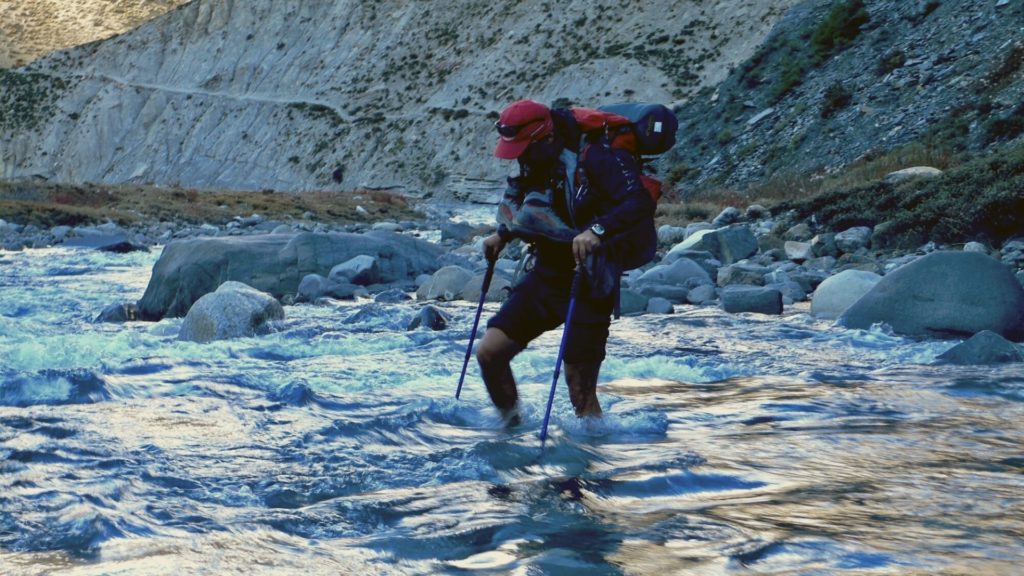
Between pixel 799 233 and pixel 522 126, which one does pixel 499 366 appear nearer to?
pixel 522 126

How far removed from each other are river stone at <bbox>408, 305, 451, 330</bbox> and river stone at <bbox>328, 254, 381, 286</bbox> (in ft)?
12.1

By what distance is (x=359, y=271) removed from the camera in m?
14.3

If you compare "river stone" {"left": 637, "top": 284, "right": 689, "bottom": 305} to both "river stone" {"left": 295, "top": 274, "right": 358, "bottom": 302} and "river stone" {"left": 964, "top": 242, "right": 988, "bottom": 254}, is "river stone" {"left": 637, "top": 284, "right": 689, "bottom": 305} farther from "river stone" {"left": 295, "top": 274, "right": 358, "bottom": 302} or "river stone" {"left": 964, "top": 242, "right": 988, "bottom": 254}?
"river stone" {"left": 295, "top": 274, "right": 358, "bottom": 302}

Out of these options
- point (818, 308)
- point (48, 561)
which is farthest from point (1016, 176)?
point (48, 561)

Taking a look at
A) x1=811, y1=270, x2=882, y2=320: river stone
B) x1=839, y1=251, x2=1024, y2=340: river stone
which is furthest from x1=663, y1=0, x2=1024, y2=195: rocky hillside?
x1=839, y1=251, x2=1024, y2=340: river stone

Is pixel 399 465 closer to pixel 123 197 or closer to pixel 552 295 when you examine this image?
pixel 552 295

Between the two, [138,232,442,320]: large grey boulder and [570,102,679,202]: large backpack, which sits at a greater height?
[570,102,679,202]: large backpack

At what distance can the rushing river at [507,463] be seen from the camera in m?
3.79

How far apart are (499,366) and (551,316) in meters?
0.38

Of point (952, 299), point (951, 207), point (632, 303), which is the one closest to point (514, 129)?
point (952, 299)

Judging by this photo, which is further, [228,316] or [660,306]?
[660,306]

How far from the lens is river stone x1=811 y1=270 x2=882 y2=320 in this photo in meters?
10.3

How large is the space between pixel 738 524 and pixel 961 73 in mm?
→ 24506

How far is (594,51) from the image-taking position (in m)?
62.6
